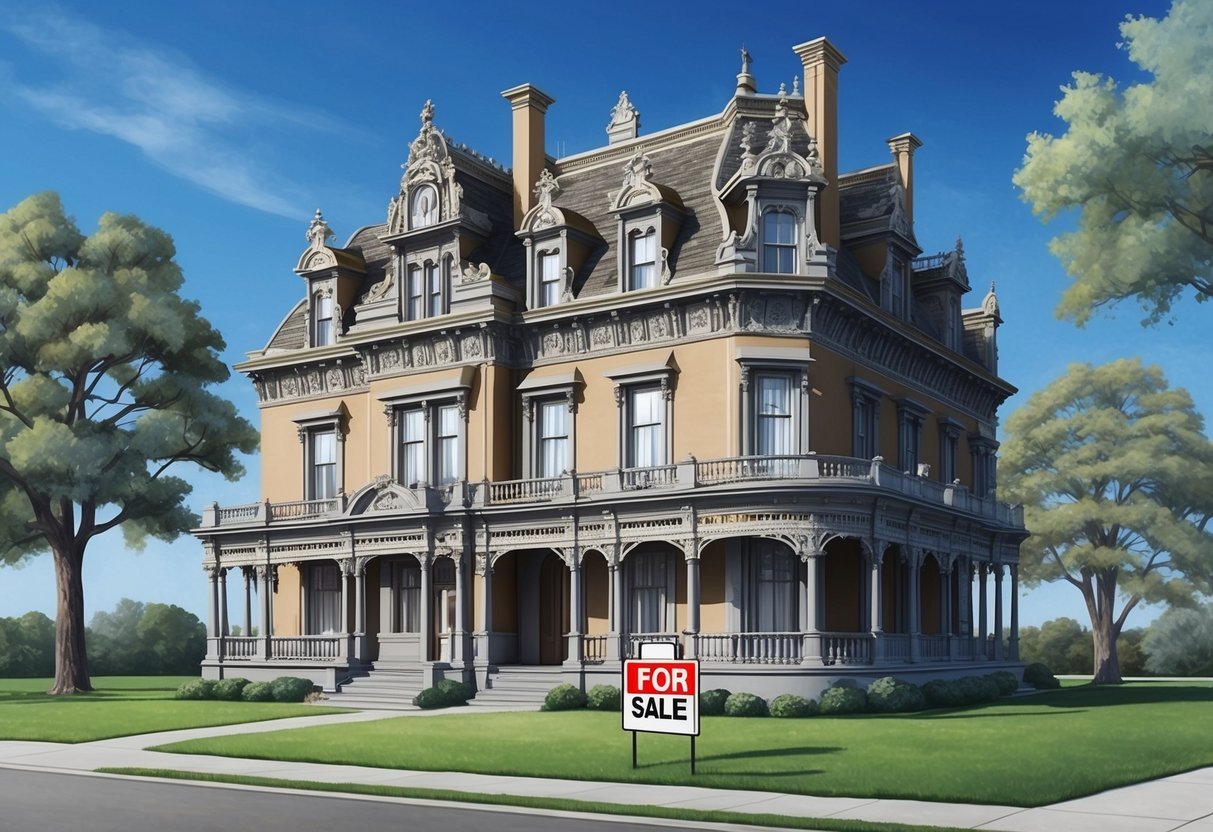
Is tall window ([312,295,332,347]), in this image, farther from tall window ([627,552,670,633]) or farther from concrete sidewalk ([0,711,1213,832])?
concrete sidewalk ([0,711,1213,832])

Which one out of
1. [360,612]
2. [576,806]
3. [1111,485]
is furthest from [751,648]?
[1111,485]

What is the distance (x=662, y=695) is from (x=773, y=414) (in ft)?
60.0

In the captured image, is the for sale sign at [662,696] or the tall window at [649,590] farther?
the tall window at [649,590]

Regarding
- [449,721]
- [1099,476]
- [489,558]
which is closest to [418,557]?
[489,558]

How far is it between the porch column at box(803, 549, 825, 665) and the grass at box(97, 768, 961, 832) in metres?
16.6

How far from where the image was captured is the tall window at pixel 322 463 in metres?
45.7

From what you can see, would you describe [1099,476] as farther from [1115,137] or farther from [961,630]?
[1115,137]

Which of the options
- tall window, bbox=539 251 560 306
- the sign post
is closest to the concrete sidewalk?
the sign post

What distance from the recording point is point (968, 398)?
4934cm

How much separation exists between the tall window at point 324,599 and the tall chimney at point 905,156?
23.1 metres

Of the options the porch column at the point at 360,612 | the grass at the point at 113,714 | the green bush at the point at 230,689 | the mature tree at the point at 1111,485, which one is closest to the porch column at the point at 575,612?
the grass at the point at 113,714

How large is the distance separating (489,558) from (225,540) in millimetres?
11367

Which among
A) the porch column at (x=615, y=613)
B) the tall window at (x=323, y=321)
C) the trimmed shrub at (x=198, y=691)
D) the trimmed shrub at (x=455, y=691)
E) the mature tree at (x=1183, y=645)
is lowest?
the mature tree at (x=1183, y=645)

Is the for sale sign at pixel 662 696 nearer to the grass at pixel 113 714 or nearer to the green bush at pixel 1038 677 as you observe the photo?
the grass at pixel 113 714
